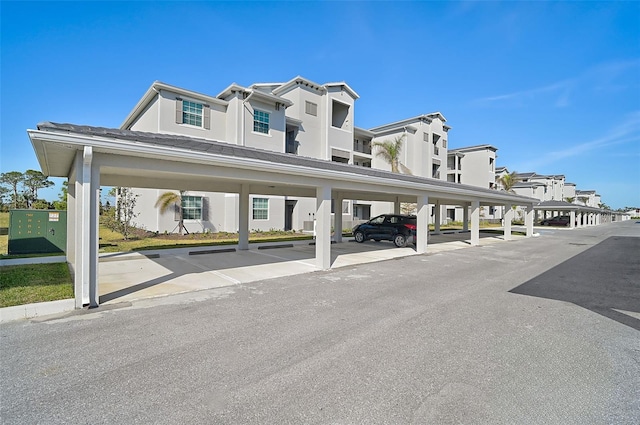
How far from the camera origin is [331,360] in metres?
3.78

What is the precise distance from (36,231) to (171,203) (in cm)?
819

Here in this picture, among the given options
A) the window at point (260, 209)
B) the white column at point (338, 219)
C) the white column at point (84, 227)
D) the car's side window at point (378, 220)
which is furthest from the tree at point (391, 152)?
the white column at point (84, 227)

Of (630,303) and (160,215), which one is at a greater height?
(160,215)

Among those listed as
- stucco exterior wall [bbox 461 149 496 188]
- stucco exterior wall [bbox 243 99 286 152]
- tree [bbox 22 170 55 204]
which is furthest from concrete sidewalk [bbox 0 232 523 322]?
stucco exterior wall [bbox 461 149 496 188]

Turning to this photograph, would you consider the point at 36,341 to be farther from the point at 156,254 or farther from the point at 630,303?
the point at 630,303

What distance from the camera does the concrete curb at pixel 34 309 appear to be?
514cm

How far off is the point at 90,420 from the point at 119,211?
63.3 ft

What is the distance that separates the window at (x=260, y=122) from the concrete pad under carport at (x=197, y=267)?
10.9 m

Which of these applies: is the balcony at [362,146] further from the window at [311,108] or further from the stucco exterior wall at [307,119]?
the window at [311,108]

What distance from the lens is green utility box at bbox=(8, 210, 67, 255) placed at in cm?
1136

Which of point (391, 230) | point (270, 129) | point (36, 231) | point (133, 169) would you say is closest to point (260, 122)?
point (270, 129)

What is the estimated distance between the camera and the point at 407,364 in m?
3.69

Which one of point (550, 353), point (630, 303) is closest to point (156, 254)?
point (550, 353)

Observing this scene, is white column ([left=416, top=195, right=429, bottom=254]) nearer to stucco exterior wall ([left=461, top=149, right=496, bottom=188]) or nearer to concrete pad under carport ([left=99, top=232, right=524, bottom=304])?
concrete pad under carport ([left=99, top=232, right=524, bottom=304])
